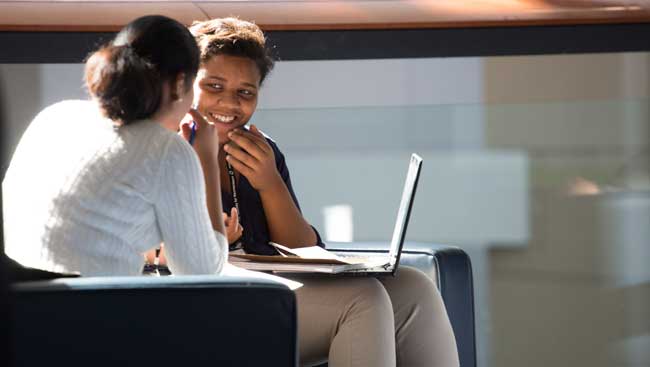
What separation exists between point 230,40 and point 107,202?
745mm

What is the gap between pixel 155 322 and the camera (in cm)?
138

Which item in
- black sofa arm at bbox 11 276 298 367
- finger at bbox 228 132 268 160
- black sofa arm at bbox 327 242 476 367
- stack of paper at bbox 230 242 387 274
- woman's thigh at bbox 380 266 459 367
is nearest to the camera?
black sofa arm at bbox 11 276 298 367

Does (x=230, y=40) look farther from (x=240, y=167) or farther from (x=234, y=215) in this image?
(x=234, y=215)

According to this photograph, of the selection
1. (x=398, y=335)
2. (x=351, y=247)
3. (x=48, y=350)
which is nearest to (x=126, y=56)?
(x=48, y=350)

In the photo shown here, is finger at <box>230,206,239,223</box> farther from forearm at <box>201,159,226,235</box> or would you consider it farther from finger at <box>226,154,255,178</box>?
forearm at <box>201,159,226,235</box>

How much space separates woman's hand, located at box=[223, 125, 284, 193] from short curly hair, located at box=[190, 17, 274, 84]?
0.18 m

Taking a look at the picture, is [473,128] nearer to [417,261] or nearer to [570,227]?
[570,227]

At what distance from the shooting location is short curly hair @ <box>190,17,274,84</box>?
216cm

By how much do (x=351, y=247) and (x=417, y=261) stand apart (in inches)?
7.5

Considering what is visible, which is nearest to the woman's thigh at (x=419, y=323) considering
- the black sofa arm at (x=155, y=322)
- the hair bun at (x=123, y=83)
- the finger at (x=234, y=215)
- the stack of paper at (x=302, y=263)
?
the stack of paper at (x=302, y=263)

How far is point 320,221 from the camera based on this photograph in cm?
323

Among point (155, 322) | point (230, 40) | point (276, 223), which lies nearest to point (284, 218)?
point (276, 223)

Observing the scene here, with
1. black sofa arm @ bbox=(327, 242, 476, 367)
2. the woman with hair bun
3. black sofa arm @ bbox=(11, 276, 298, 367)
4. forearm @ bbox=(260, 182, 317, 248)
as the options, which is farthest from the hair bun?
black sofa arm @ bbox=(327, 242, 476, 367)

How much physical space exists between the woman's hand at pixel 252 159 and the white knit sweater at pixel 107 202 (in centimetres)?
52
